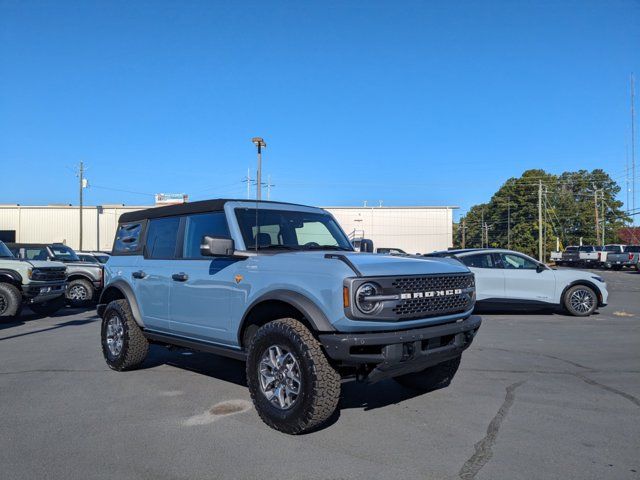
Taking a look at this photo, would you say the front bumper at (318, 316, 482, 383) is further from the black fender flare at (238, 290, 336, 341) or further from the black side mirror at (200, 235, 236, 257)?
the black side mirror at (200, 235, 236, 257)

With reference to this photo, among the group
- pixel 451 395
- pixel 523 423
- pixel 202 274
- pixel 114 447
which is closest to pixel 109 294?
pixel 202 274

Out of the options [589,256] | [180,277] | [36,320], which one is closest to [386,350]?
[180,277]

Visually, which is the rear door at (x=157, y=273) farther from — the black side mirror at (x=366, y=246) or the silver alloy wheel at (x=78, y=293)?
the silver alloy wheel at (x=78, y=293)

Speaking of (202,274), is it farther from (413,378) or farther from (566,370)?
(566,370)

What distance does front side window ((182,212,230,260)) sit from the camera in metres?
5.19

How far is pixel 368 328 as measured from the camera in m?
Answer: 3.85

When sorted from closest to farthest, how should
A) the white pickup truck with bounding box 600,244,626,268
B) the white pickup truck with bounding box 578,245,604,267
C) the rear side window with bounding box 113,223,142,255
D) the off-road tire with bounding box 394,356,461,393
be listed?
the off-road tire with bounding box 394,356,461,393, the rear side window with bounding box 113,223,142,255, the white pickup truck with bounding box 600,244,626,268, the white pickup truck with bounding box 578,245,604,267

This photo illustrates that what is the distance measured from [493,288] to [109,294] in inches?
328

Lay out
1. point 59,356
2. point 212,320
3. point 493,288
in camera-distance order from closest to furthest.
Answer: point 212,320 < point 59,356 < point 493,288

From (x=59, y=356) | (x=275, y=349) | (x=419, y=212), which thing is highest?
(x=419, y=212)

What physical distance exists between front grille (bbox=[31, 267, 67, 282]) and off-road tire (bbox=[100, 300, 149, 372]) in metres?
6.78

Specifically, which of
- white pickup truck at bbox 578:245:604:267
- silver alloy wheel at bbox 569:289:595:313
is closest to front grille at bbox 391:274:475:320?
silver alloy wheel at bbox 569:289:595:313

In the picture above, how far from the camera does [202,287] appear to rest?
16.7ft

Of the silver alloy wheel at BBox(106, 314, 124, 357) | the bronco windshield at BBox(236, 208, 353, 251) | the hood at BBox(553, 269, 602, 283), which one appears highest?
the bronco windshield at BBox(236, 208, 353, 251)
